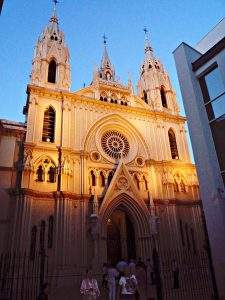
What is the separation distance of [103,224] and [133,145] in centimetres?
844

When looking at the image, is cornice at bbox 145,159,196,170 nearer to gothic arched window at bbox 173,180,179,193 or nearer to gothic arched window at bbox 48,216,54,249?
gothic arched window at bbox 173,180,179,193

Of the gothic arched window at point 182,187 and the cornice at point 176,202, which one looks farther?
the gothic arched window at point 182,187

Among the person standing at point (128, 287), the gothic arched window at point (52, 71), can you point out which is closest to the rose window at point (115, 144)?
the gothic arched window at point (52, 71)

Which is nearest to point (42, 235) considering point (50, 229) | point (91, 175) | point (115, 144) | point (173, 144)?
point (50, 229)

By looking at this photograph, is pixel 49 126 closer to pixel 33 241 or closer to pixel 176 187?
pixel 33 241

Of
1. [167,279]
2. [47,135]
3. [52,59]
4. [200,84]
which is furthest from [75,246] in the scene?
[52,59]

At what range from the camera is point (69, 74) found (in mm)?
26781

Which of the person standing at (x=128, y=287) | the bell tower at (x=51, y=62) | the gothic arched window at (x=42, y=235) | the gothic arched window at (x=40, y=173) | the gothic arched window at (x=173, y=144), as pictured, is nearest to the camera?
the person standing at (x=128, y=287)

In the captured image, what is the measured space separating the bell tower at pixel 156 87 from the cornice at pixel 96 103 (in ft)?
4.32

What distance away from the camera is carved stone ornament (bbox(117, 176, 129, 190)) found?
853 inches

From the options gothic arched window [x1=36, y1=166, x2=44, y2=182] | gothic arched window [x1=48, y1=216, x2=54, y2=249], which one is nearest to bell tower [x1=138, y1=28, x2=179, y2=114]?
gothic arched window [x1=36, y1=166, x2=44, y2=182]

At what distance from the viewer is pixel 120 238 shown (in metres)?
22.2

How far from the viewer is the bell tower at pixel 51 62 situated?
986 inches

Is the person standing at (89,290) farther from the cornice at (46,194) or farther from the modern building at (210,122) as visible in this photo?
the cornice at (46,194)
